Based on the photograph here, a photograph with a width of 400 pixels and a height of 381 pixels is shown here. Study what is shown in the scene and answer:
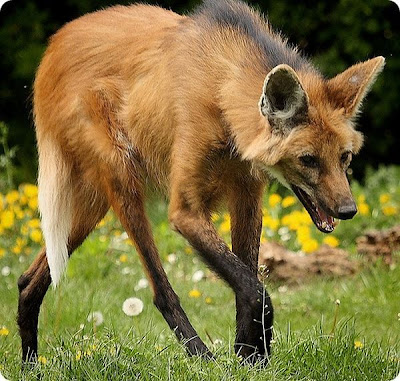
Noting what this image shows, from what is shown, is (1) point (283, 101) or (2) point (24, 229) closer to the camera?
(1) point (283, 101)

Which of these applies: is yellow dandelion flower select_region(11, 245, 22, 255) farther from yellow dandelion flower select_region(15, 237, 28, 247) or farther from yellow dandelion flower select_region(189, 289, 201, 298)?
yellow dandelion flower select_region(189, 289, 201, 298)

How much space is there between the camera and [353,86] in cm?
346

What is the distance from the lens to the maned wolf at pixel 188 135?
3314mm

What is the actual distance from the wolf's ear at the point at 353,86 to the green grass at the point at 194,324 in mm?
957

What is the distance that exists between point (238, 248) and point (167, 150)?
21.9 inches

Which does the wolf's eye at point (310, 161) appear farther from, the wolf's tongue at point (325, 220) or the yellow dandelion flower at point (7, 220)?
the yellow dandelion flower at point (7, 220)

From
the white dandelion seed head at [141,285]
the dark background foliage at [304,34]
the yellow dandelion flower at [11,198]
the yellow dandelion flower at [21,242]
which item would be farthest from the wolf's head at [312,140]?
the dark background foliage at [304,34]

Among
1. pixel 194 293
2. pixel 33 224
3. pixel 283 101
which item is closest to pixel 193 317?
pixel 194 293

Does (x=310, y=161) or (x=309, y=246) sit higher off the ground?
(x=310, y=161)

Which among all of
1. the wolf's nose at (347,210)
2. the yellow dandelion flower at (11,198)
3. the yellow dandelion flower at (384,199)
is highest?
the wolf's nose at (347,210)

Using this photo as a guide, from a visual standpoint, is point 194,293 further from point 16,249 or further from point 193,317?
point 16,249

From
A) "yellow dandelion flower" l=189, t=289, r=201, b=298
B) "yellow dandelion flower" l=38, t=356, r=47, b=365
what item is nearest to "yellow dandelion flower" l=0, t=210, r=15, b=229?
"yellow dandelion flower" l=189, t=289, r=201, b=298

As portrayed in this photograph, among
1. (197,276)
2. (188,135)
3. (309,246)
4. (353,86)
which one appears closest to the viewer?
(353,86)

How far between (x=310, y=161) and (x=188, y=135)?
0.57 m
